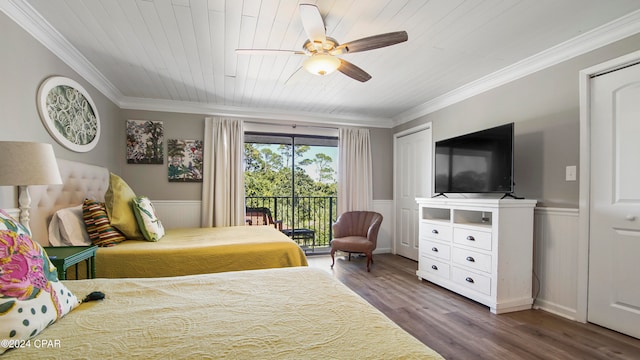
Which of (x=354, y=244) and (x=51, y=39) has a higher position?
(x=51, y=39)

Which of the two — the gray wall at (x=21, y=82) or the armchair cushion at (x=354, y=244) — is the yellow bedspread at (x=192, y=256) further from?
the armchair cushion at (x=354, y=244)

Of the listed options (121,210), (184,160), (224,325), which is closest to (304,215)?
(184,160)

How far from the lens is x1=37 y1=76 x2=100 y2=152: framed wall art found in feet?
7.19

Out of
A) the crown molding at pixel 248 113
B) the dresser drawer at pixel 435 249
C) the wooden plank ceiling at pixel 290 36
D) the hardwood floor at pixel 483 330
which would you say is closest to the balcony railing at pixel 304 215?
the crown molding at pixel 248 113

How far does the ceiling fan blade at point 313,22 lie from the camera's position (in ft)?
5.26

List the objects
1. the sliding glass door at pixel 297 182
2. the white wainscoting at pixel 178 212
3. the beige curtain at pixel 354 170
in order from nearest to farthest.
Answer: the white wainscoting at pixel 178 212, the beige curtain at pixel 354 170, the sliding glass door at pixel 297 182

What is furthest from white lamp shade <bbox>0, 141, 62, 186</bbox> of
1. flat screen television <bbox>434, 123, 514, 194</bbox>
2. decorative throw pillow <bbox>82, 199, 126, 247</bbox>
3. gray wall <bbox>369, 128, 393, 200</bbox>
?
gray wall <bbox>369, 128, 393, 200</bbox>

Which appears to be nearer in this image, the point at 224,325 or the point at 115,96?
the point at 224,325

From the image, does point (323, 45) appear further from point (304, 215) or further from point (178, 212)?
point (304, 215)

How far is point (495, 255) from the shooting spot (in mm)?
2463

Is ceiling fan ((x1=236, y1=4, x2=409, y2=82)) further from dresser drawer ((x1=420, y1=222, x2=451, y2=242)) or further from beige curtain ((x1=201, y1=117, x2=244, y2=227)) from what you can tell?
beige curtain ((x1=201, y1=117, x2=244, y2=227))

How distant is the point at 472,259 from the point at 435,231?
21.8 inches

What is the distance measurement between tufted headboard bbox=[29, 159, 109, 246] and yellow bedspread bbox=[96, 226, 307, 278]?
0.50m

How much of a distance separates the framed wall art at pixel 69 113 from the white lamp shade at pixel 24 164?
80cm
